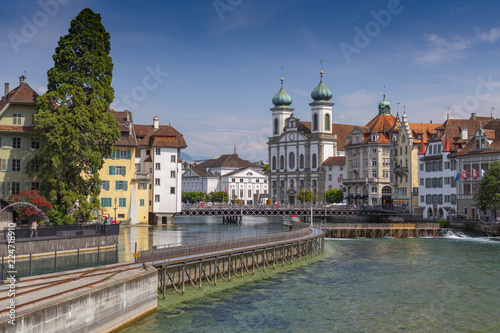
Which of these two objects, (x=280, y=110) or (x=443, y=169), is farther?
(x=280, y=110)

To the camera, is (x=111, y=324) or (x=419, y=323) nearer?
(x=111, y=324)

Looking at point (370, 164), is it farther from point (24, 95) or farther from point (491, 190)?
point (24, 95)

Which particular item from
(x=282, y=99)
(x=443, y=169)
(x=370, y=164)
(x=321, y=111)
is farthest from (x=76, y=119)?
(x=282, y=99)

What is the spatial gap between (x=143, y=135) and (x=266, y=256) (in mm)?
56187

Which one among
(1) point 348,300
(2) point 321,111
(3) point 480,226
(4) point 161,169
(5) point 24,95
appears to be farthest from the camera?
(2) point 321,111

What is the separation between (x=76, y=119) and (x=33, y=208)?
Answer: 33.3 ft

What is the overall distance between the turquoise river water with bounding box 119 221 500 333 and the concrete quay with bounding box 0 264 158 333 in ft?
3.85

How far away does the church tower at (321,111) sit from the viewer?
531 ft

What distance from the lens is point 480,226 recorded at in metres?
80.2

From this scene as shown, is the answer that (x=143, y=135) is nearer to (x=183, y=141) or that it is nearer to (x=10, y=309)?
(x=183, y=141)

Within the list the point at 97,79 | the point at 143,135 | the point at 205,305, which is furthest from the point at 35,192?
the point at 143,135

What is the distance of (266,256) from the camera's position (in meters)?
47.7

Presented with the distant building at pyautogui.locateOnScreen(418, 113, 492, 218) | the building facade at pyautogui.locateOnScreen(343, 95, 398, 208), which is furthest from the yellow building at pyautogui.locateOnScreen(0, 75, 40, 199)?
the building facade at pyautogui.locateOnScreen(343, 95, 398, 208)

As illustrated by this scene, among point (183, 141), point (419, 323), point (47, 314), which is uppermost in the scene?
point (183, 141)
